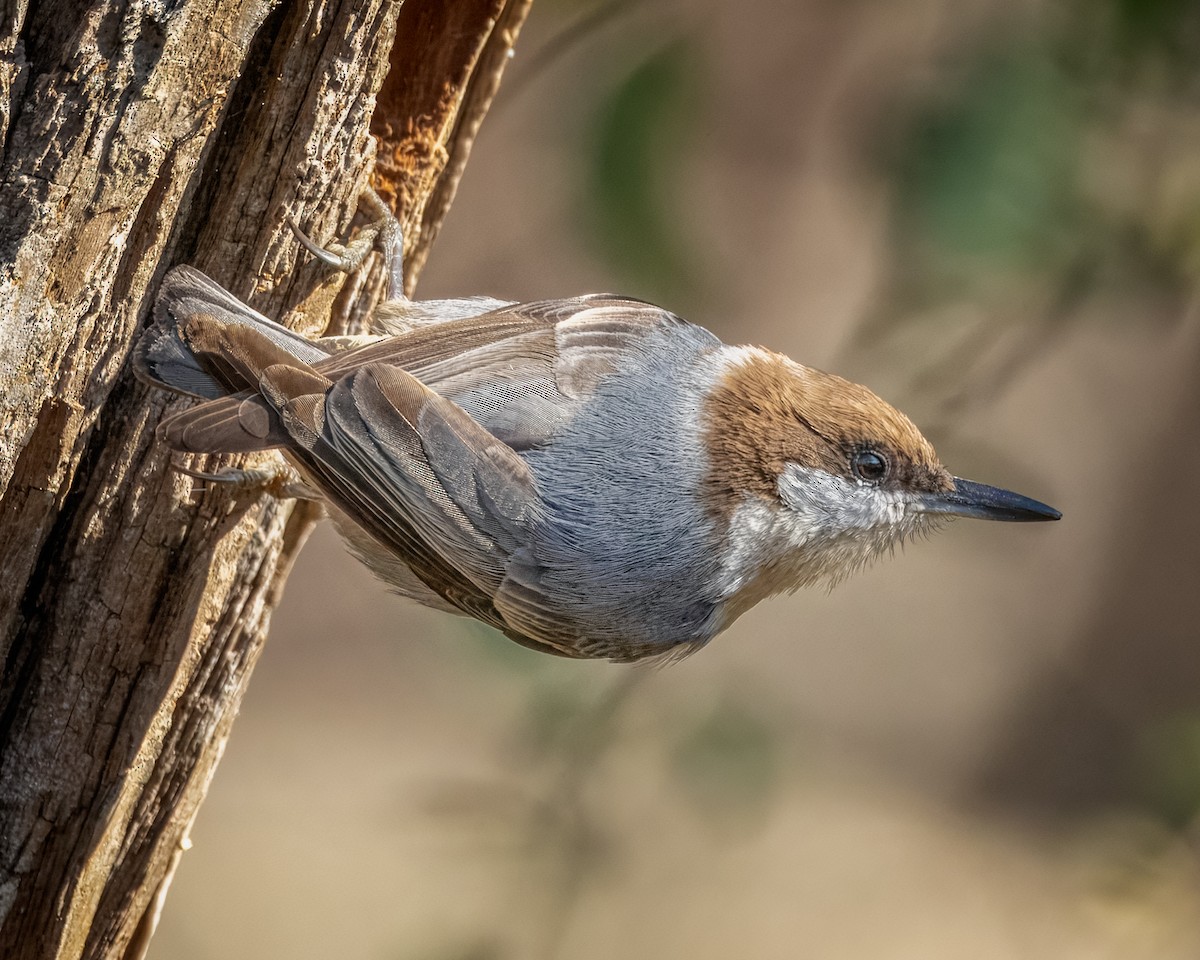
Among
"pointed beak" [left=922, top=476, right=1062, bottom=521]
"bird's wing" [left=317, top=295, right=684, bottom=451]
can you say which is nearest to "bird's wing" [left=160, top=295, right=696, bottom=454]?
"bird's wing" [left=317, top=295, right=684, bottom=451]

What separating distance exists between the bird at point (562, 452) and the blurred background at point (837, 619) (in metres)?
0.16

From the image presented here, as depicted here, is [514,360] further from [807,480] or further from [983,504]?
[983,504]

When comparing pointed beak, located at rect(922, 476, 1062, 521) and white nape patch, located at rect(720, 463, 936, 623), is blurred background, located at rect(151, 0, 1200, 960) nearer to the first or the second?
pointed beak, located at rect(922, 476, 1062, 521)

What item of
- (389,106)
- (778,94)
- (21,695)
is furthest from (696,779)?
(778,94)

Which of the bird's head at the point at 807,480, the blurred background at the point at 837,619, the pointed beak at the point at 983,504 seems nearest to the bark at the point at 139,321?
the blurred background at the point at 837,619

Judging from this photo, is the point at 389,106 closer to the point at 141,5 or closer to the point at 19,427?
the point at 141,5

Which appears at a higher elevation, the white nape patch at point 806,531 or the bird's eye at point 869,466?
the bird's eye at point 869,466

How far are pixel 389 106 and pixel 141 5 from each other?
0.54 metres

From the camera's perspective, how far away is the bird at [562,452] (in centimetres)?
150

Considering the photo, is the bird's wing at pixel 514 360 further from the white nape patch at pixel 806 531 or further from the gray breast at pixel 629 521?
the white nape patch at pixel 806 531

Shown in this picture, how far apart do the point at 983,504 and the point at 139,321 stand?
1300 millimetres

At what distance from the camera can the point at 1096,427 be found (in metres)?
4.58

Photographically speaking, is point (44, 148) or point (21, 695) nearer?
point (44, 148)

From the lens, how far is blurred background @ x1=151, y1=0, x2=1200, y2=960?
1783 mm
